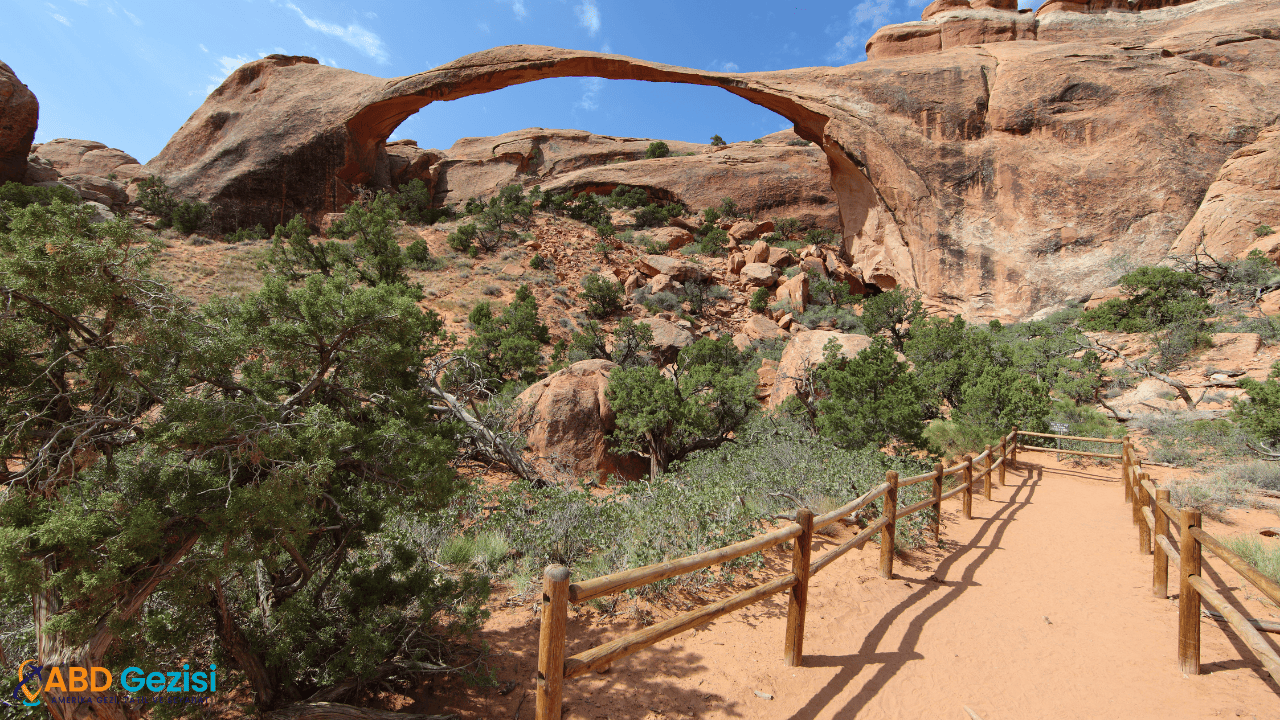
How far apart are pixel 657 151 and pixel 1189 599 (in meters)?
34.5

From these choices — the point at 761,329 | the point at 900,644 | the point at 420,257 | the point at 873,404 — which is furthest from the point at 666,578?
the point at 420,257

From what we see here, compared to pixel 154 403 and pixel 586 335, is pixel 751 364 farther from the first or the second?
pixel 154 403

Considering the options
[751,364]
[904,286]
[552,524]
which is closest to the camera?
[552,524]

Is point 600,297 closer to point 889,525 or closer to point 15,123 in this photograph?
point 889,525

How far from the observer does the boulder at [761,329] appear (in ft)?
60.8

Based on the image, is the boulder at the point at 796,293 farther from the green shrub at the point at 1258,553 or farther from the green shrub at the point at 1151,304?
the green shrub at the point at 1258,553

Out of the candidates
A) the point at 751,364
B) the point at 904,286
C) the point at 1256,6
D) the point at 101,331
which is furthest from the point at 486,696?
the point at 1256,6

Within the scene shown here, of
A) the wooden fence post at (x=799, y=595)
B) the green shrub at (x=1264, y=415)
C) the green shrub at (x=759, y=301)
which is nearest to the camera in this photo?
the wooden fence post at (x=799, y=595)

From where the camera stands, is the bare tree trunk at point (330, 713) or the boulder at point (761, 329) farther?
the boulder at point (761, 329)

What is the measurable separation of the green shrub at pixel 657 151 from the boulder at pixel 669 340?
19872 millimetres

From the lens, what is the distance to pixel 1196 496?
6.71m

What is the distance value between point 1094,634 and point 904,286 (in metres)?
18.5

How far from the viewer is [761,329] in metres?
19.0

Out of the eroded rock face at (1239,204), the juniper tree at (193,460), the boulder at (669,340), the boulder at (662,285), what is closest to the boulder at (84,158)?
the boulder at (662,285)
